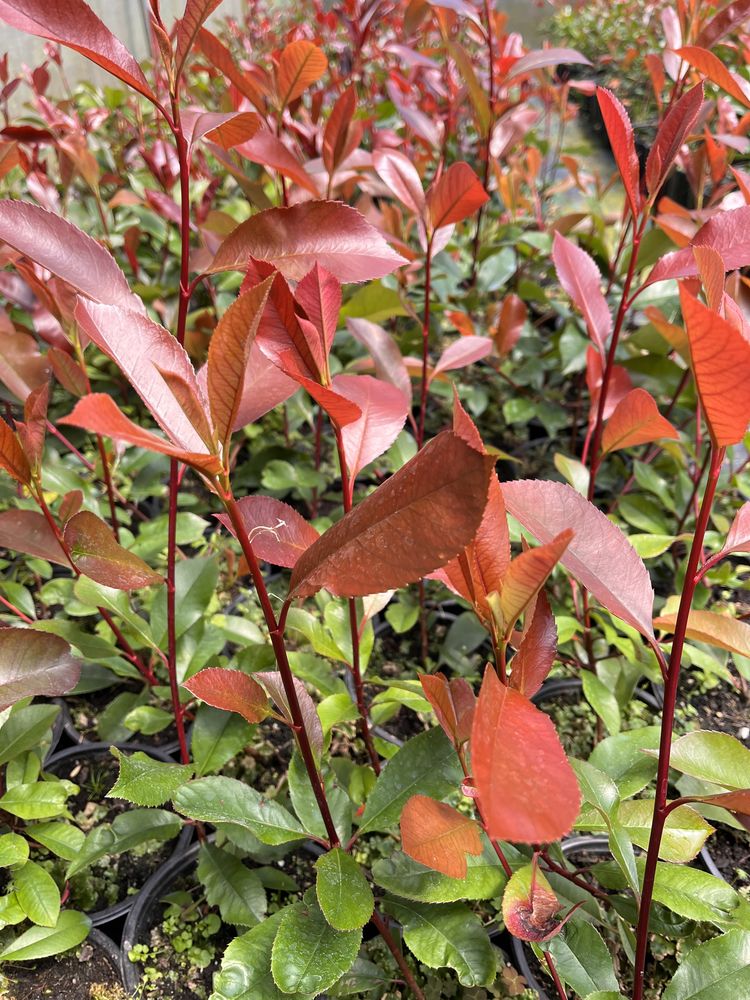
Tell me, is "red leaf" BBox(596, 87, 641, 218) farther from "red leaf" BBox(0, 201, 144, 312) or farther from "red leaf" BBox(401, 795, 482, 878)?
"red leaf" BBox(401, 795, 482, 878)

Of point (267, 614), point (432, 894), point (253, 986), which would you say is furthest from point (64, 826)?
point (267, 614)

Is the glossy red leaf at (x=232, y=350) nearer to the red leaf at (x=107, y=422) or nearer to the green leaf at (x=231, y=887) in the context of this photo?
the red leaf at (x=107, y=422)

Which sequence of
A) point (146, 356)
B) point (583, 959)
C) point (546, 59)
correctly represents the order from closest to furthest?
point (146, 356)
point (583, 959)
point (546, 59)

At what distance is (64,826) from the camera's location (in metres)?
1.14

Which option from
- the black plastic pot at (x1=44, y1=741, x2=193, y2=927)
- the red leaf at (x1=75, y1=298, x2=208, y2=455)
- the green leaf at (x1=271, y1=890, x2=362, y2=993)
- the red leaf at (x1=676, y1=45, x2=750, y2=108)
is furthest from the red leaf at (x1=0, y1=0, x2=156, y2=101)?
the black plastic pot at (x1=44, y1=741, x2=193, y2=927)

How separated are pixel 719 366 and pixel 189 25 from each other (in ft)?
2.09

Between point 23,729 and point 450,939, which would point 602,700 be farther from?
point 23,729

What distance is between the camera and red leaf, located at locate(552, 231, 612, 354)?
1231mm

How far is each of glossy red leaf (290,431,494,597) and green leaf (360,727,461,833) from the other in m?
0.48

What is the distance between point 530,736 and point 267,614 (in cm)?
26

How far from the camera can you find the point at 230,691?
2.47 ft

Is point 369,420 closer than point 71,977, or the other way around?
point 369,420

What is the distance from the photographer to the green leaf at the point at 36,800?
1093 mm

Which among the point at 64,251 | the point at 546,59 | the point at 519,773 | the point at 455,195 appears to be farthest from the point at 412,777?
the point at 546,59
